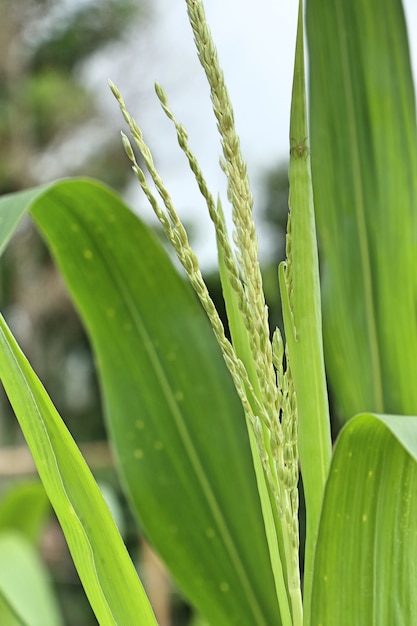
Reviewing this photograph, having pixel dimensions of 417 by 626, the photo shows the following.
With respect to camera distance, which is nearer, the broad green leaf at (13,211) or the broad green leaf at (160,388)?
the broad green leaf at (13,211)

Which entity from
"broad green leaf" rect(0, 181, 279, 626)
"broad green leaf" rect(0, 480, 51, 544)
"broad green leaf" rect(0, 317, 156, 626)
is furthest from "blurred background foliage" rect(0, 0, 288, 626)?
"broad green leaf" rect(0, 317, 156, 626)

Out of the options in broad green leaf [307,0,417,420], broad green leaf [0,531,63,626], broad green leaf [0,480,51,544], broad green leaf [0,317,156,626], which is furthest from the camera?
broad green leaf [0,480,51,544]

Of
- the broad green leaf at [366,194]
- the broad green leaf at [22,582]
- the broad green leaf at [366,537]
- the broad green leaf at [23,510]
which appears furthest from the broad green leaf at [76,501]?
the broad green leaf at [23,510]

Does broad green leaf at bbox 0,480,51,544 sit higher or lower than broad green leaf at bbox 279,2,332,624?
lower

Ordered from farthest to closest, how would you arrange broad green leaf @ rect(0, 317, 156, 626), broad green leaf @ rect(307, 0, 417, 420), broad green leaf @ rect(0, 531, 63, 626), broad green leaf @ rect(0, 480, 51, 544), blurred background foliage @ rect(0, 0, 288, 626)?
blurred background foliage @ rect(0, 0, 288, 626), broad green leaf @ rect(0, 480, 51, 544), broad green leaf @ rect(0, 531, 63, 626), broad green leaf @ rect(307, 0, 417, 420), broad green leaf @ rect(0, 317, 156, 626)

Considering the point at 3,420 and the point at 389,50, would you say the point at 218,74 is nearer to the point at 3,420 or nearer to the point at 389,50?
the point at 389,50

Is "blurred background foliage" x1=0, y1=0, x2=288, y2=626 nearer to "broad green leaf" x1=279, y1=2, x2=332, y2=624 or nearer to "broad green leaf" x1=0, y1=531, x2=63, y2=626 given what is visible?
"broad green leaf" x1=0, y1=531, x2=63, y2=626

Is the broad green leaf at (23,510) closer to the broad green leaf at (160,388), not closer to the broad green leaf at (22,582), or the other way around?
the broad green leaf at (22,582)

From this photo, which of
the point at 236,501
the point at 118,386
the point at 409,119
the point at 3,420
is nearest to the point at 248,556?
the point at 236,501
